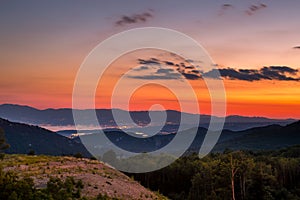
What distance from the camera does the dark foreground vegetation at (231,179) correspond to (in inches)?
2559

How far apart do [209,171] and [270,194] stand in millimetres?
15767

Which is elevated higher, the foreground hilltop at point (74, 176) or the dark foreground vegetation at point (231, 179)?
the foreground hilltop at point (74, 176)

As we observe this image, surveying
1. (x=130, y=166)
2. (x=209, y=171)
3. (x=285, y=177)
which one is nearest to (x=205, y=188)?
(x=209, y=171)

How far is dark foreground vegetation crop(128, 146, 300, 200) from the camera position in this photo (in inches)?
2559

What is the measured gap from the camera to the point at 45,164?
120ft

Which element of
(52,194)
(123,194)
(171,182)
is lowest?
(171,182)

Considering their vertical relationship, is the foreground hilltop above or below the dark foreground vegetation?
above

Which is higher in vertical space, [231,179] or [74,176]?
[74,176]

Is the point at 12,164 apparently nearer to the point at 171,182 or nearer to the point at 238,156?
the point at 238,156

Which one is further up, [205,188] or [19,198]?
[19,198]

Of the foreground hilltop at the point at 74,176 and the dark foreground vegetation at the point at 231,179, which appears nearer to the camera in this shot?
the foreground hilltop at the point at 74,176

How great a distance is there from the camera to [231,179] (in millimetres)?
54562

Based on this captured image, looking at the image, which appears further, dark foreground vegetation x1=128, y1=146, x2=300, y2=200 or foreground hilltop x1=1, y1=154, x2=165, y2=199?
dark foreground vegetation x1=128, y1=146, x2=300, y2=200

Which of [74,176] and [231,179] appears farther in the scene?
[231,179]
